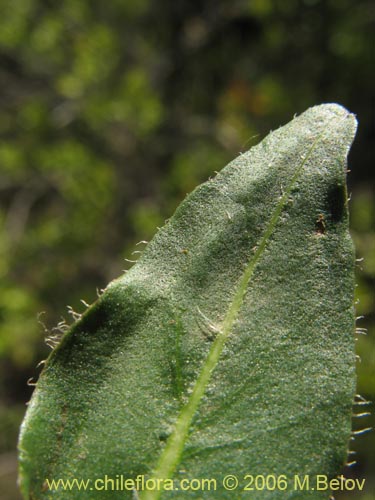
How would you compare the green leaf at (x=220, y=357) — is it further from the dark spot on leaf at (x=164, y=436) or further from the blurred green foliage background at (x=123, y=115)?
the blurred green foliage background at (x=123, y=115)

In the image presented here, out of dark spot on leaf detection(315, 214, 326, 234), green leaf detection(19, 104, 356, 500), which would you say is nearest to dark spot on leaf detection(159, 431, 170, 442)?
green leaf detection(19, 104, 356, 500)

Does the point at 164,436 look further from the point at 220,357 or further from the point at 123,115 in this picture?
the point at 123,115

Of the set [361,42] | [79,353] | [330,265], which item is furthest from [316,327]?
[361,42]

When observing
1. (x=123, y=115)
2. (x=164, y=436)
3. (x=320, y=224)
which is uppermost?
(x=123, y=115)

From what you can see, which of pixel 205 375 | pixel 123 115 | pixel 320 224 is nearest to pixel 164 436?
pixel 205 375

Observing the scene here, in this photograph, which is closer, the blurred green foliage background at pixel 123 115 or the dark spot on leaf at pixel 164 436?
the dark spot on leaf at pixel 164 436

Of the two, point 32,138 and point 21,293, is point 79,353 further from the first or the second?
point 32,138

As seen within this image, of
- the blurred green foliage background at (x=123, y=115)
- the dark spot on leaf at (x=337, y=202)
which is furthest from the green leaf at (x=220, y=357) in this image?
the blurred green foliage background at (x=123, y=115)

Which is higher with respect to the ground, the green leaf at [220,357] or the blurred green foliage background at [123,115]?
the blurred green foliage background at [123,115]
